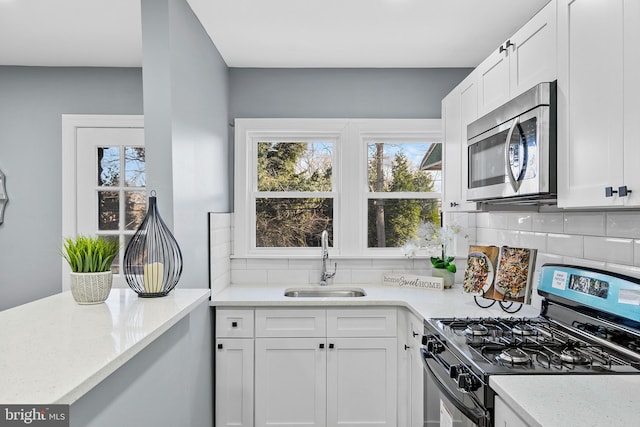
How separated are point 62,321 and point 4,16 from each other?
2.09 metres

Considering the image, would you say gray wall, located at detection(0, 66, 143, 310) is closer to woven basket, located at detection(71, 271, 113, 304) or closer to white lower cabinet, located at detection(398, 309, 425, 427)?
woven basket, located at detection(71, 271, 113, 304)

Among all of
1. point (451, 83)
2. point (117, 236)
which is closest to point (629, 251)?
point (451, 83)

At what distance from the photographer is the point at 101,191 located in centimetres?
327

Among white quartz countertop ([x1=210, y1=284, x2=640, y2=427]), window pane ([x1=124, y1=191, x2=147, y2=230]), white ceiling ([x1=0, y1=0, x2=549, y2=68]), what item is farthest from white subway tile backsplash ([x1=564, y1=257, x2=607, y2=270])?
window pane ([x1=124, y1=191, x2=147, y2=230])

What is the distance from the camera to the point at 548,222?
224 cm

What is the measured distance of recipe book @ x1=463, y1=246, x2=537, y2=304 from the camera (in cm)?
206

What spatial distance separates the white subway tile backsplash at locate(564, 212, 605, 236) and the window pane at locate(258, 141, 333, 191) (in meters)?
1.77

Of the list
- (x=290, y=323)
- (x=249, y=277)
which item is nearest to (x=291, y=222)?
(x=249, y=277)

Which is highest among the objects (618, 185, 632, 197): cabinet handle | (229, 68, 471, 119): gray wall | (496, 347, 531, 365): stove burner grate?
(229, 68, 471, 119): gray wall

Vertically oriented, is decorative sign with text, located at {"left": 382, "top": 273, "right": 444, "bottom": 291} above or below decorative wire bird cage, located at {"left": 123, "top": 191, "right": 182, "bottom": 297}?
below

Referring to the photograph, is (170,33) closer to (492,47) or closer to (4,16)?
(4,16)

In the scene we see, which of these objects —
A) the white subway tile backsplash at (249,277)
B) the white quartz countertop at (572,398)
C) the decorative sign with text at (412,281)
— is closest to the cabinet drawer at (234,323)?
the white subway tile backsplash at (249,277)

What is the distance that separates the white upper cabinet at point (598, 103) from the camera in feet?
4.00

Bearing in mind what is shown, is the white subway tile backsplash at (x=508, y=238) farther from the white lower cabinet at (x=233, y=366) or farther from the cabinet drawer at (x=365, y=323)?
the white lower cabinet at (x=233, y=366)
